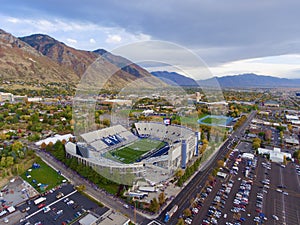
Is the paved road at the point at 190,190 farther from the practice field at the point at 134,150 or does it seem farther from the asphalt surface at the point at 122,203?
the practice field at the point at 134,150

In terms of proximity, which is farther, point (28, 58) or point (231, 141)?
point (28, 58)

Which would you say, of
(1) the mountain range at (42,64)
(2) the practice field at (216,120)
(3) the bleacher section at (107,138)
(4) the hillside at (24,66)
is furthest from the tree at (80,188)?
(4) the hillside at (24,66)

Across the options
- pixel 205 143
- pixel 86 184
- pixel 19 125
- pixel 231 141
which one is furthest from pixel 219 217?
pixel 19 125

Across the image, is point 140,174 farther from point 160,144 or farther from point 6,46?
point 6,46

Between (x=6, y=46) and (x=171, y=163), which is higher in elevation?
(x=6, y=46)

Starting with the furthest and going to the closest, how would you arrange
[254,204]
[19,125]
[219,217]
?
[19,125] < [254,204] < [219,217]

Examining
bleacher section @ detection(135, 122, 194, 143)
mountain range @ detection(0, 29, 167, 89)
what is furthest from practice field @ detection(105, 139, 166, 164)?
mountain range @ detection(0, 29, 167, 89)
